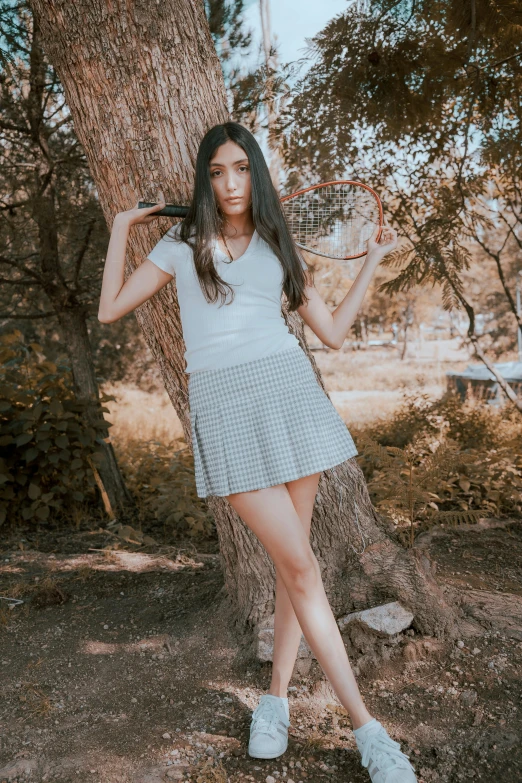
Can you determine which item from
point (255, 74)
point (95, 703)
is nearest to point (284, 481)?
point (95, 703)

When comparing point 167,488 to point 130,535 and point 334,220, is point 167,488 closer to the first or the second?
point 130,535

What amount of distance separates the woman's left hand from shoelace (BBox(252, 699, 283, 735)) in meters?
1.45

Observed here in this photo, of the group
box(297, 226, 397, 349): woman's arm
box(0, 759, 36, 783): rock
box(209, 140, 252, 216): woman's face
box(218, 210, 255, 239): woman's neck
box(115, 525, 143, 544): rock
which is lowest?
box(115, 525, 143, 544): rock

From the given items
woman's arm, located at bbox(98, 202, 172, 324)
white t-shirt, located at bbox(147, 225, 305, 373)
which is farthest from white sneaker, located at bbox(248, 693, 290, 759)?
woman's arm, located at bbox(98, 202, 172, 324)

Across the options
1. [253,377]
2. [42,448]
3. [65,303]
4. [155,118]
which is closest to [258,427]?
[253,377]

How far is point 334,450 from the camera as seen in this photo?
6.76ft

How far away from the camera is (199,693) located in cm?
240

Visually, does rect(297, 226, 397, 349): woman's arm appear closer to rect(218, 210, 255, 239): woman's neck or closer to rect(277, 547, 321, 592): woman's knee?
A: rect(218, 210, 255, 239): woman's neck

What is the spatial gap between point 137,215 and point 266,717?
1575mm

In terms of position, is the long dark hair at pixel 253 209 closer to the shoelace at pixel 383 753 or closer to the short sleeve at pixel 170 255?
the short sleeve at pixel 170 255

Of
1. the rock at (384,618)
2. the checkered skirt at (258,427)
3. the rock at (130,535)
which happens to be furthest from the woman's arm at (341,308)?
the rock at (130,535)

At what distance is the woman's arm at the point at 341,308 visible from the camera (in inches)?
86.4

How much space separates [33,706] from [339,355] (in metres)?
19.2

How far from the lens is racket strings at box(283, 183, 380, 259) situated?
8.30 ft
